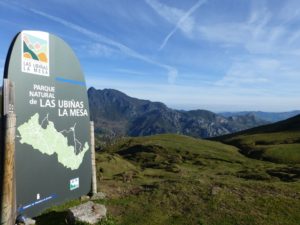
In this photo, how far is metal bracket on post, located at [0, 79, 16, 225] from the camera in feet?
54.2

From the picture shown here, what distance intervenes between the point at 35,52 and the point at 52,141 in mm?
5356

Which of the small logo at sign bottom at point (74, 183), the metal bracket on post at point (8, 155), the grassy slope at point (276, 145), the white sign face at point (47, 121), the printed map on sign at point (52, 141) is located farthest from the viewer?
the grassy slope at point (276, 145)

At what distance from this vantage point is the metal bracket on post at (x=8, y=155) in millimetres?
16516

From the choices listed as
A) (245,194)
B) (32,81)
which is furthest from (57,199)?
(245,194)

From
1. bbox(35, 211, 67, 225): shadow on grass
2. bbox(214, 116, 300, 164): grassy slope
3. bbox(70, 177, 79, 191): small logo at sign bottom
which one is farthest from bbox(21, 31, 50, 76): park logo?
bbox(214, 116, 300, 164): grassy slope

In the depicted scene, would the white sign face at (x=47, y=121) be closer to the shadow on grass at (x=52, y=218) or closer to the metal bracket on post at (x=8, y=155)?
the metal bracket on post at (x=8, y=155)

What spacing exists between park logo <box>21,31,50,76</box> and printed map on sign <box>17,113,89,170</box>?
2564 mm

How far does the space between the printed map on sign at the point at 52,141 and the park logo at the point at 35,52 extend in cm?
256

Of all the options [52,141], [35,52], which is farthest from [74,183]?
[35,52]

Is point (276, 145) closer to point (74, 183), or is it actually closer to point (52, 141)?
point (74, 183)

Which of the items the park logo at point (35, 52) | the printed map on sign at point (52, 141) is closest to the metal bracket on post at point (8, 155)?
the printed map on sign at point (52, 141)

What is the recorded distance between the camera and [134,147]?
131750mm

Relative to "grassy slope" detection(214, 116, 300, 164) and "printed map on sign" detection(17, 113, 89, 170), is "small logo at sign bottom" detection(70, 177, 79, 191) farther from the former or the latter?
"grassy slope" detection(214, 116, 300, 164)

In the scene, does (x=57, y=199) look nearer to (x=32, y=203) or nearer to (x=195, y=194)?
(x=32, y=203)
